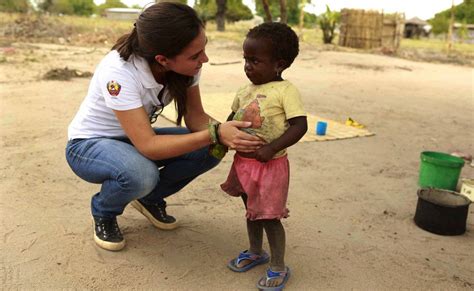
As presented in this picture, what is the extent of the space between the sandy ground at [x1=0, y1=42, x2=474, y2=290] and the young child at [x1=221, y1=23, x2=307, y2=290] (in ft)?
1.42

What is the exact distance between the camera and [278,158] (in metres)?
2.10

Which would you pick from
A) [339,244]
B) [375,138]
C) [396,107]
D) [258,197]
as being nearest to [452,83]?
[396,107]

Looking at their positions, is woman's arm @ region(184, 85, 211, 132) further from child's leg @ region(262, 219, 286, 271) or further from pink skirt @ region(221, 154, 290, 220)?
child's leg @ region(262, 219, 286, 271)

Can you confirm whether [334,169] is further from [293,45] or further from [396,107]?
[396,107]

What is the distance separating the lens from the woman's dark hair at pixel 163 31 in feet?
6.89

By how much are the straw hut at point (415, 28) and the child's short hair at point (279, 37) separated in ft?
172

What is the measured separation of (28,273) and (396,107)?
5.91 m

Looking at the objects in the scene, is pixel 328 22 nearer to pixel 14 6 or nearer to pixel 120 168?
pixel 14 6

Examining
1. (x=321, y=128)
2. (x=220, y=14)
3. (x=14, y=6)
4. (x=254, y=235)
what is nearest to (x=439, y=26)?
(x=220, y=14)

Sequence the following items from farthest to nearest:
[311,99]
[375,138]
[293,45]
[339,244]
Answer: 1. [311,99]
2. [375,138]
3. [339,244]
4. [293,45]

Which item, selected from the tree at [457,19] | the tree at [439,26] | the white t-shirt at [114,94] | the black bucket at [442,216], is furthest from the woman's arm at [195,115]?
the tree at [439,26]

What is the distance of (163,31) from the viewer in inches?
82.7

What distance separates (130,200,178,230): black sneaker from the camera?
8.95 feet

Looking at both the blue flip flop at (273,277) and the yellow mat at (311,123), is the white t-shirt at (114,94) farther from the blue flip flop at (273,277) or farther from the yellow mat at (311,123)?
the yellow mat at (311,123)
